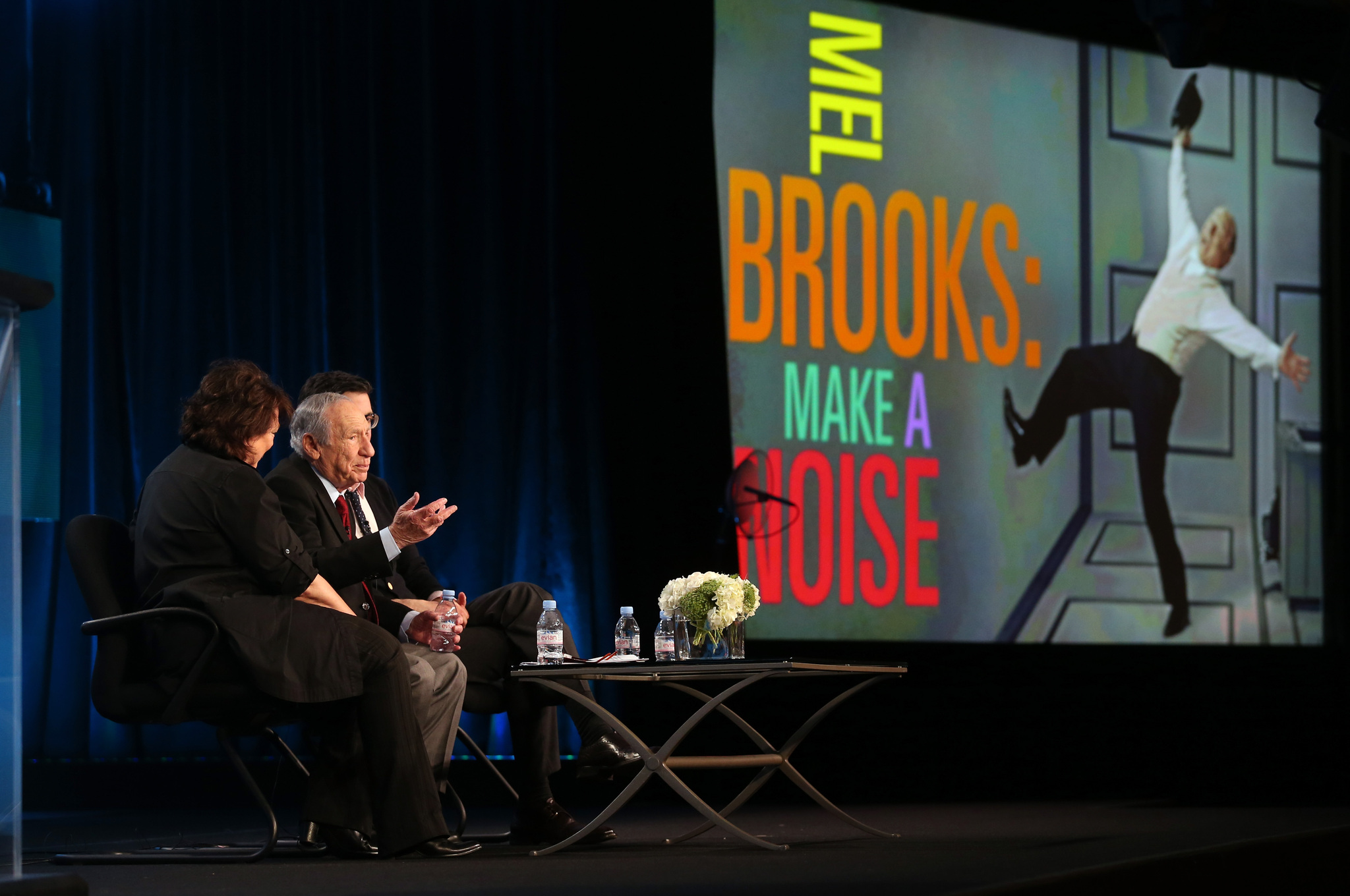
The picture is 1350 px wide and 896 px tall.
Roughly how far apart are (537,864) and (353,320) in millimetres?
2665

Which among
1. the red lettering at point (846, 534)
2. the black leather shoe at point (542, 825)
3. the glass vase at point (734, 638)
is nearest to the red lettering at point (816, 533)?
the red lettering at point (846, 534)

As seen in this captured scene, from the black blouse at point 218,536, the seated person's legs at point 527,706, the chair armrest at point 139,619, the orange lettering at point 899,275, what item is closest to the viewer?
the chair armrest at point 139,619

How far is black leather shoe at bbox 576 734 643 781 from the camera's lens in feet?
11.3

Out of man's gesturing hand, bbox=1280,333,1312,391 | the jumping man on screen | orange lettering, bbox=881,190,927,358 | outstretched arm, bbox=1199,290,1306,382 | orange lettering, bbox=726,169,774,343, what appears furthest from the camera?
man's gesturing hand, bbox=1280,333,1312,391

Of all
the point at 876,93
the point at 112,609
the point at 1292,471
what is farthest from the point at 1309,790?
the point at 112,609

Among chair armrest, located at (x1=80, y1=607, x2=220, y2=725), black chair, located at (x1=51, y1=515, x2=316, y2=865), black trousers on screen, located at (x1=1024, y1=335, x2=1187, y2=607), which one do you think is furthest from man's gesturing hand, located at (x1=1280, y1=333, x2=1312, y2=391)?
chair armrest, located at (x1=80, y1=607, x2=220, y2=725)

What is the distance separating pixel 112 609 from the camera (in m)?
3.17

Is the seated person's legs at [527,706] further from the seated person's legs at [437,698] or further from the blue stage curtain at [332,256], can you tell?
the blue stage curtain at [332,256]

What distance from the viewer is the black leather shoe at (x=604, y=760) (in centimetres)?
344

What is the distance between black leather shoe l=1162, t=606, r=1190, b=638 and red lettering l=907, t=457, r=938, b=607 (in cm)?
119

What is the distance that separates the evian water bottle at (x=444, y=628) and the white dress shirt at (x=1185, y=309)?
13.0ft

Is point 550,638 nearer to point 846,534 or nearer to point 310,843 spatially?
point 310,843

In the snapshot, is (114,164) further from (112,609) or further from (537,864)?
(537,864)

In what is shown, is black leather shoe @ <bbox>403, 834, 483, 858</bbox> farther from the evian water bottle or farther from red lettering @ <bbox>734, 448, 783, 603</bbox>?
red lettering @ <bbox>734, 448, 783, 603</bbox>
